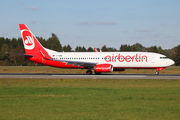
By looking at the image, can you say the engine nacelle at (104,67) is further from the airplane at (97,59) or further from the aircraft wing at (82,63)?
the aircraft wing at (82,63)

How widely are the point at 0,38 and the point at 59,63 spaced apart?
357 ft

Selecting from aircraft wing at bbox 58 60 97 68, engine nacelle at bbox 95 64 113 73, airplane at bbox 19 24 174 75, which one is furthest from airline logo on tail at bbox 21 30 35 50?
engine nacelle at bbox 95 64 113 73

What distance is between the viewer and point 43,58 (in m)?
41.4

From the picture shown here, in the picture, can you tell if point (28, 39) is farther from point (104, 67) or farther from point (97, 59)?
point (104, 67)

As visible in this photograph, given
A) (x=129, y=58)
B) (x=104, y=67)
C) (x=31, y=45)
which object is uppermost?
(x=31, y=45)

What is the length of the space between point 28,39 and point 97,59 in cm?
1282

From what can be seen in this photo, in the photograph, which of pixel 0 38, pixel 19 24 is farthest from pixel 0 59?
pixel 19 24

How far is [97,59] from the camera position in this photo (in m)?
39.4

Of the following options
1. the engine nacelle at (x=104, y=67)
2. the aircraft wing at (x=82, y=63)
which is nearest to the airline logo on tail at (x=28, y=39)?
the aircraft wing at (x=82, y=63)

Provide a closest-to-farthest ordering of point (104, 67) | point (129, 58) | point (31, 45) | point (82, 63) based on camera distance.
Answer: point (104, 67) → point (129, 58) → point (82, 63) → point (31, 45)

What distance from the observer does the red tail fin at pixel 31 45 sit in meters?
41.7

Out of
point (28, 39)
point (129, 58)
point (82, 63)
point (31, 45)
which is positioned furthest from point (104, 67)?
point (28, 39)

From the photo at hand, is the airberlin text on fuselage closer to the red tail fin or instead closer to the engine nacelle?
the engine nacelle
